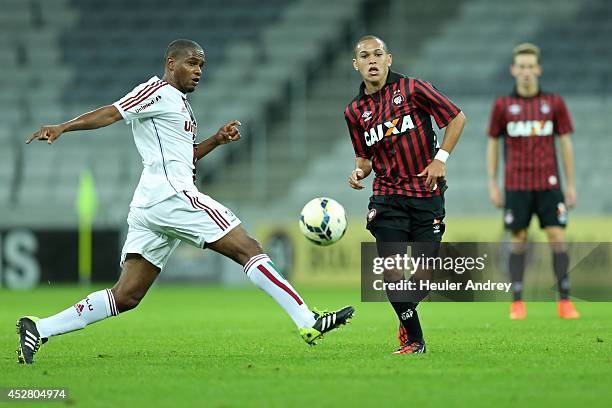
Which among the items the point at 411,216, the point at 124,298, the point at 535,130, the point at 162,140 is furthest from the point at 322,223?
the point at 535,130

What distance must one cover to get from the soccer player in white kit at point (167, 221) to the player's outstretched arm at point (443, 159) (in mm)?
1001

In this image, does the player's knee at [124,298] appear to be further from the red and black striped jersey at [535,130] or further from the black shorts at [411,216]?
the red and black striped jersey at [535,130]

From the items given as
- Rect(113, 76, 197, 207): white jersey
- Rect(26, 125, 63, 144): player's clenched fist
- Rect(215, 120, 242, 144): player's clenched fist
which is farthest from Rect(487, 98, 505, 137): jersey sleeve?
Rect(26, 125, 63, 144): player's clenched fist

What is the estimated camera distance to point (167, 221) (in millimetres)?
6762

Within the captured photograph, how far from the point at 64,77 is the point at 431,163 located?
16.3m

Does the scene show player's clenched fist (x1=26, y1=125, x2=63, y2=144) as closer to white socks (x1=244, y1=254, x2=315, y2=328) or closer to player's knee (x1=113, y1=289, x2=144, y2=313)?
player's knee (x1=113, y1=289, x2=144, y2=313)

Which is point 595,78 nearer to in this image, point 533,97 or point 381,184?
point 533,97

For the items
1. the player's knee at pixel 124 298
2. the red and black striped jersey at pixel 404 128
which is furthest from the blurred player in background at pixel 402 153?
the player's knee at pixel 124 298

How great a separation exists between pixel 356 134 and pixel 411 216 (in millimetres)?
659

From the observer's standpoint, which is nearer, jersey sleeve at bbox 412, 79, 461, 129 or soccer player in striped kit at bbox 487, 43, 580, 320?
jersey sleeve at bbox 412, 79, 461, 129

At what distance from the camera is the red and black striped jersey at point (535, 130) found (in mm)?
10492

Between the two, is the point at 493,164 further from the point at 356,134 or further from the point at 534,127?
the point at 356,134

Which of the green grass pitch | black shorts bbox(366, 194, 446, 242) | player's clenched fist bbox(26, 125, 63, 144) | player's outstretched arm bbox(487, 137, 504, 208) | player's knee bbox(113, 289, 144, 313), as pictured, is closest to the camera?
the green grass pitch

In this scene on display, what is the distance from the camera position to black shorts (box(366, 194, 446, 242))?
23.1 feet
